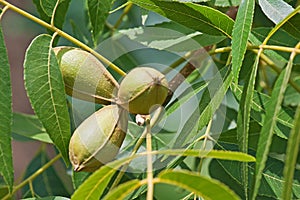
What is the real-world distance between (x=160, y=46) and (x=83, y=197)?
0.41 meters

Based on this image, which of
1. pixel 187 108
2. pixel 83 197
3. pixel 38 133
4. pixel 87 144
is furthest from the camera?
pixel 38 133

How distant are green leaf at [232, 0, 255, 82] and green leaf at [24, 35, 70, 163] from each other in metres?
0.23

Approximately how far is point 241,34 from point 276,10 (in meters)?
0.10

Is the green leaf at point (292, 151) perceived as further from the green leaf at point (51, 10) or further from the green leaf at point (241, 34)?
the green leaf at point (51, 10)

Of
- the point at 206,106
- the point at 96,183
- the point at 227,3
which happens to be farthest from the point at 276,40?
the point at 96,183

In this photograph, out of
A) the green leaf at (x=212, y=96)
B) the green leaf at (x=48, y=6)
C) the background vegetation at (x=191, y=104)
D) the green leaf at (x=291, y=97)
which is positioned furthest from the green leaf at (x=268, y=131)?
the green leaf at (x=291, y=97)

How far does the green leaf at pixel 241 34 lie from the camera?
72cm

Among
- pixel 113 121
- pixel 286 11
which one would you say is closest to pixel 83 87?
pixel 113 121

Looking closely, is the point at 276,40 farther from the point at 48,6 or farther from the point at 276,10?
the point at 48,6

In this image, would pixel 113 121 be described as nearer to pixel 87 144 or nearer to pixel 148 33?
pixel 87 144

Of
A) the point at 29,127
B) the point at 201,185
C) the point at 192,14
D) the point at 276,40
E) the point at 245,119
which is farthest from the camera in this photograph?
the point at 29,127

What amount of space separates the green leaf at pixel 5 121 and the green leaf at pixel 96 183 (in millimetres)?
165

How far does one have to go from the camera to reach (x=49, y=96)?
2.57ft

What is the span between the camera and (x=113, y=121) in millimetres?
781
